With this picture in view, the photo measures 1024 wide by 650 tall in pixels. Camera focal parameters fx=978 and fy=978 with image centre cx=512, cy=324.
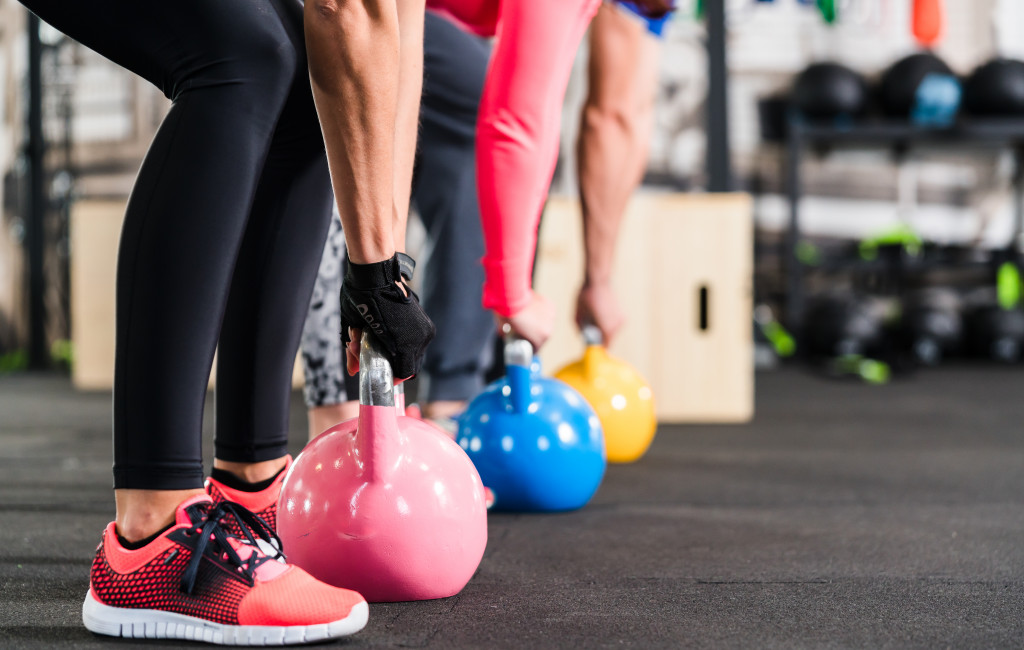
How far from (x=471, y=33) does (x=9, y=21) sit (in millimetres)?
4455

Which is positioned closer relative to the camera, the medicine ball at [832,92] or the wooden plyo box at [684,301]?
the wooden plyo box at [684,301]

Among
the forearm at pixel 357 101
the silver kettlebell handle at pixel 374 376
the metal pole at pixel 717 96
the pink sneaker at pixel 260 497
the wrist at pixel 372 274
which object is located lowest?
the pink sneaker at pixel 260 497

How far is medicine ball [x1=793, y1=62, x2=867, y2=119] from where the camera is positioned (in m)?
5.15

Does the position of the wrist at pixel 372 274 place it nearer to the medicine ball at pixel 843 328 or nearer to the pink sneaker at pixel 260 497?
the pink sneaker at pixel 260 497

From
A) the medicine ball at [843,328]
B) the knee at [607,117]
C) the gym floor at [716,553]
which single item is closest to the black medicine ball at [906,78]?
the medicine ball at [843,328]

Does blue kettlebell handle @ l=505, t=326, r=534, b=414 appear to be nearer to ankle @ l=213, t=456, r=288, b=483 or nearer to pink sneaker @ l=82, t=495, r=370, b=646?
ankle @ l=213, t=456, r=288, b=483

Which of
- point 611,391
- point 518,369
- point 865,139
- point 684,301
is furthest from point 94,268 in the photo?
point 865,139

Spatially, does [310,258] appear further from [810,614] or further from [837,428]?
[837,428]

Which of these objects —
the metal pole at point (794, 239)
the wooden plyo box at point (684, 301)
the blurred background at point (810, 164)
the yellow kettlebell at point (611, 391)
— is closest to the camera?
the yellow kettlebell at point (611, 391)

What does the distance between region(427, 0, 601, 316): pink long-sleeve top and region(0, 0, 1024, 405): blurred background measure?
2809 mm

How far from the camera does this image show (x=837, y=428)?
8.57 feet

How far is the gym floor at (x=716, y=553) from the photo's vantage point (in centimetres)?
84

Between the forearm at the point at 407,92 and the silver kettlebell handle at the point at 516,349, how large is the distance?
34 centimetres

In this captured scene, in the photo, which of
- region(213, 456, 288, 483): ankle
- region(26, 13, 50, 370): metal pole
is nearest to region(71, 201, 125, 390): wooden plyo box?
region(26, 13, 50, 370): metal pole
